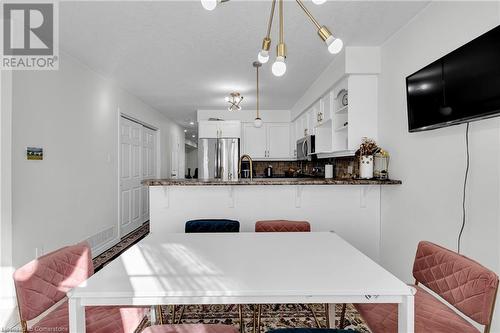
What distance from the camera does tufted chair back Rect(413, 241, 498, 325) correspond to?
3.72ft

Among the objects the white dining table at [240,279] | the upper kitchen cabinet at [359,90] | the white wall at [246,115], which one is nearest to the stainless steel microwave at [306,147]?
the upper kitchen cabinet at [359,90]

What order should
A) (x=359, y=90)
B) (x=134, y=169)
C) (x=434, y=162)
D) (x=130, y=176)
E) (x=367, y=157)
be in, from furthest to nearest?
1. (x=134, y=169)
2. (x=130, y=176)
3. (x=359, y=90)
4. (x=367, y=157)
5. (x=434, y=162)

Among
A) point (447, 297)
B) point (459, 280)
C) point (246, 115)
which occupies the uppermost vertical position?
point (246, 115)

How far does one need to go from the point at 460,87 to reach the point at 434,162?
2.17 ft

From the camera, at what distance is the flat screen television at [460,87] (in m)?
1.49

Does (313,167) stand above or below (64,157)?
below

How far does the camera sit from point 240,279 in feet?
3.87

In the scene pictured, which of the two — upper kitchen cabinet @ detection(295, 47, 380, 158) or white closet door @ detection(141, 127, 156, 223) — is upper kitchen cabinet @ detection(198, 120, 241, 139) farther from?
upper kitchen cabinet @ detection(295, 47, 380, 158)

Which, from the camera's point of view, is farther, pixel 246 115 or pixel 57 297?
pixel 246 115

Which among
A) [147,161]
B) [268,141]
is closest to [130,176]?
[147,161]

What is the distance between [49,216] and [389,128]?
3663 millimetres

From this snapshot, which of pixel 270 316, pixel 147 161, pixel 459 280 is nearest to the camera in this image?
pixel 459 280

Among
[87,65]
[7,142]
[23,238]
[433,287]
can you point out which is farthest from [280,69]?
[87,65]

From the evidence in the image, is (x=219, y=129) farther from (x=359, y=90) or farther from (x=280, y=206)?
(x=359, y=90)
